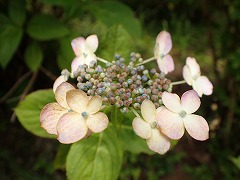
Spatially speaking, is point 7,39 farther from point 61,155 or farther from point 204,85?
point 204,85

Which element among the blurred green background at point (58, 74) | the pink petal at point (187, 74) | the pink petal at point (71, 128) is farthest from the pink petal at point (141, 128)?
the blurred green background at point (58, 74)

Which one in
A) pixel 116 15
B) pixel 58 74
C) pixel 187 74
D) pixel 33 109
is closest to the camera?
pixel 187 74

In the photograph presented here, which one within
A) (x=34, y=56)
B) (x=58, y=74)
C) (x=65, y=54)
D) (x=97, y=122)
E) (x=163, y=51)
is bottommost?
(x=58, y=74)

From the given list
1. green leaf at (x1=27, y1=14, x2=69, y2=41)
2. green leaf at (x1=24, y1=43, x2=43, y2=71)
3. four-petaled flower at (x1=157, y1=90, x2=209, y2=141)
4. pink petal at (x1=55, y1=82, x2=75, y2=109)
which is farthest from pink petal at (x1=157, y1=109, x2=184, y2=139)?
green leaf at (x1=24, y1=43, x2=43, y2=71)

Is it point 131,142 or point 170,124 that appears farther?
point 131,142

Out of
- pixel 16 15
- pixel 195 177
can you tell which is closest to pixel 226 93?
pixel 195 177

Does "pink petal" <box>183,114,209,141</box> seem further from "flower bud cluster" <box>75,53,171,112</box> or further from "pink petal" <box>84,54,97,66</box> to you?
"pink petal" <box>84,54,97,66</box>

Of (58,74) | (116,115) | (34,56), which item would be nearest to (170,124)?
(116,115)
